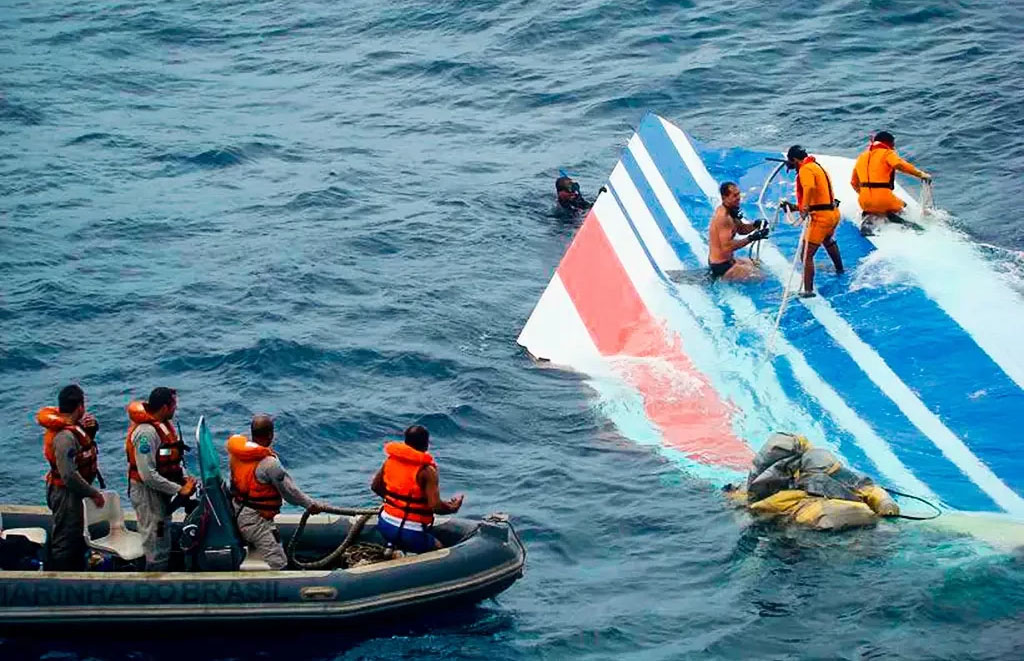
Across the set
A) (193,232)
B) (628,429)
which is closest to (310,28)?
(193,232)

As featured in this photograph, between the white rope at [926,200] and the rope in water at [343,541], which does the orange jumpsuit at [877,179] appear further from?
the rope in water at [343,541]

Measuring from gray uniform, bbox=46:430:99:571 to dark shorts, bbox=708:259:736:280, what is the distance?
8323mm

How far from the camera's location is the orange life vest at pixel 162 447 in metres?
10.6

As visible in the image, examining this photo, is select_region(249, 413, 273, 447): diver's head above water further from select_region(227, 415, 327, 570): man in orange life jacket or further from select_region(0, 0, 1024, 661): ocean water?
select_region(0, 0, 1024, 661): ocean water

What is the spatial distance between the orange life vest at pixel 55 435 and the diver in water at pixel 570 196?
10.5 metres

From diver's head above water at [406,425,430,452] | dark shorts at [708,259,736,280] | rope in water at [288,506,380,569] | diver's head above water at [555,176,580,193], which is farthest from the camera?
diver's head above water at [555,176,580,193]

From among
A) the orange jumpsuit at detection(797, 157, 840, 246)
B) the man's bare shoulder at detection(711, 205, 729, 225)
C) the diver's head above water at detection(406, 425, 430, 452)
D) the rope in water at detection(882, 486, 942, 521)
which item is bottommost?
the rope in water at detection(882, 486, 942, 521)

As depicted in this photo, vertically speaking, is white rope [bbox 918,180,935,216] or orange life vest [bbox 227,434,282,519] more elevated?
white rope [bbox 918,180,935,216]

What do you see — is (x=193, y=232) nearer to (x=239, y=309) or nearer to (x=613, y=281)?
(x=239, y=309)

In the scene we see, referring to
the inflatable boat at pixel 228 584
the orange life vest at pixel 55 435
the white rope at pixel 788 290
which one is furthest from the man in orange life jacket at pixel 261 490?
the white rope at pixel 788 290

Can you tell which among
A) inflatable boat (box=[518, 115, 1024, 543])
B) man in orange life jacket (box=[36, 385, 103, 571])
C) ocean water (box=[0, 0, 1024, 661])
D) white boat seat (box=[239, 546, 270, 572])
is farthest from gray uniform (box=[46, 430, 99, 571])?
inflatable boat (box=[518, 115, 1024, 543])

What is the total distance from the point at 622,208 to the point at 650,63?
7569 millimetres

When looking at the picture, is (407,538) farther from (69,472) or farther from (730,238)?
(730,238)

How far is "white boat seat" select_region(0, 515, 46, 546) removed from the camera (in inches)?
442
